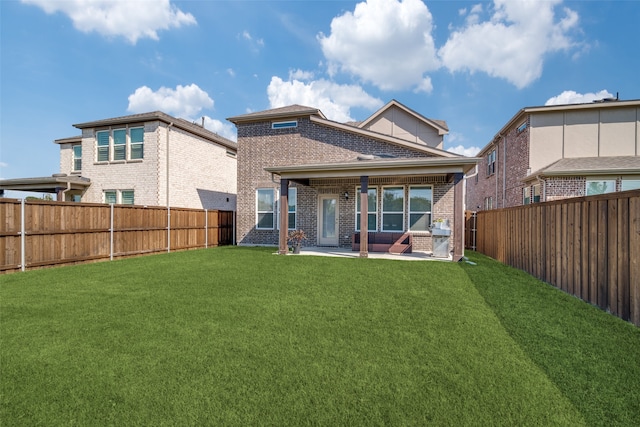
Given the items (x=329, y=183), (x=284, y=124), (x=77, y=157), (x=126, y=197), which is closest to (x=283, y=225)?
(x=329, y=183)

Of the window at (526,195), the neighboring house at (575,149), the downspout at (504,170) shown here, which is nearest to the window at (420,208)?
the neighboring house at (575,149)

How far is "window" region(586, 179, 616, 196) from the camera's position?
1174cm

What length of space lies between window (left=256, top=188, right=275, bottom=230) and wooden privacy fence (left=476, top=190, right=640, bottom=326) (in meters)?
9.87

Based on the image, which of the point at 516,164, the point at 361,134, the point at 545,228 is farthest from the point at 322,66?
the point at 545,228

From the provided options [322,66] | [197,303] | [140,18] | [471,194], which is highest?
[322,66]

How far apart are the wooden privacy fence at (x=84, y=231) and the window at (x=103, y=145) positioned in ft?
22.7

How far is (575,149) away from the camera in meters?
13.5

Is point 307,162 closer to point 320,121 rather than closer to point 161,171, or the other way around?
point 320,121

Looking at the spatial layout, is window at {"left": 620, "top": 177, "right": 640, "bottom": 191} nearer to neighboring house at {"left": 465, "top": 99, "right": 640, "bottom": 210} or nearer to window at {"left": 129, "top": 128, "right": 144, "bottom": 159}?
neighboring house at {"left": 465, "top": 99, "right": 640, "bottom": 210}

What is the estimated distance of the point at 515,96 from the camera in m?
17.2

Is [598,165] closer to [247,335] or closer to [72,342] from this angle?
[247,335]

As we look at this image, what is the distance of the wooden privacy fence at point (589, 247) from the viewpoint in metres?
4.00

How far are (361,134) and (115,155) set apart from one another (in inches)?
520

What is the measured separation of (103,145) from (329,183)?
1288 centimetres
